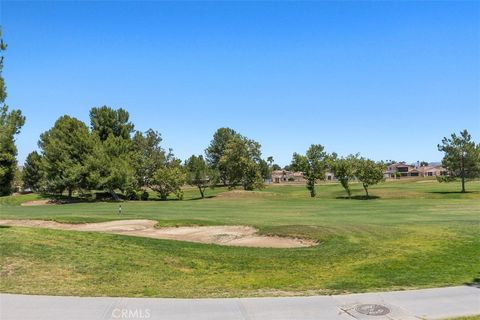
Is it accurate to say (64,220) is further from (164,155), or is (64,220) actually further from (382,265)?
(164,155)

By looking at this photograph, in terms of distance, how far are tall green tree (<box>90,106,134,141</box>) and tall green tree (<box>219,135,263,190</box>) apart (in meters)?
17.9

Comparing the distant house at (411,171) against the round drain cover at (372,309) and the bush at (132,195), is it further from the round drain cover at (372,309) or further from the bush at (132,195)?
the round drain cover at (372,309)

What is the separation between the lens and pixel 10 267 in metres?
12.1

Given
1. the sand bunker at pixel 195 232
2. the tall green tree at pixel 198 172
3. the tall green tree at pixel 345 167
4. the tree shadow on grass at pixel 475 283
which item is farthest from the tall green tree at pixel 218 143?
the tree shadow on grass at pixel 475 283

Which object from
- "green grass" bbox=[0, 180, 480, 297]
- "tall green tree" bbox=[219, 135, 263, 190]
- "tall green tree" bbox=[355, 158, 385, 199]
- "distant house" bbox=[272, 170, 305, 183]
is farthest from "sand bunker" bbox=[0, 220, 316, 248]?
"distant house" bbox=[272, 170, 305, 183]

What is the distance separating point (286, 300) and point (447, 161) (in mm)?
78879

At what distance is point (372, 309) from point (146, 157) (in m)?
71.2

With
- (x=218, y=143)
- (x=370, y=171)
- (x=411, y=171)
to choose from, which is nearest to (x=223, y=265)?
(x=370, y=171)

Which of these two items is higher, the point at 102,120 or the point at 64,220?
the point at 102,120

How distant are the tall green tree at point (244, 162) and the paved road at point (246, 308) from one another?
242 ft

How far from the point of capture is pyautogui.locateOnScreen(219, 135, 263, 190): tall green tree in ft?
277

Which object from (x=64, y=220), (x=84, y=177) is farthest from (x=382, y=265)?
(x=84, y=177)

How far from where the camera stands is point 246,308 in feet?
30.0

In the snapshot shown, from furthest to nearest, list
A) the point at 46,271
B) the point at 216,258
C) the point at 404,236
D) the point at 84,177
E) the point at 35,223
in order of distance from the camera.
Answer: the point at 84,177 → the point at 35,223 → the point at 404,236 → the point at 216,258 → the point at 46,271
